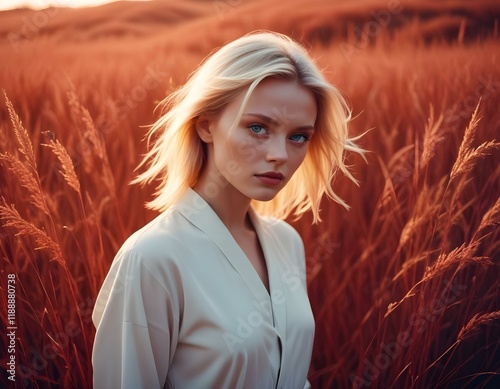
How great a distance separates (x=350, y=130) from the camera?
1941 mm

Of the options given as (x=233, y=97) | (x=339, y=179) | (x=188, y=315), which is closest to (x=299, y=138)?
(x=233, y=97)

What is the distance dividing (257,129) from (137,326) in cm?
44

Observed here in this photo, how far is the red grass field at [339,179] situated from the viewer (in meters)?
1.67

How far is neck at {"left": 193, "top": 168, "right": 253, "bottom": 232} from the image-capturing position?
51.3 inches

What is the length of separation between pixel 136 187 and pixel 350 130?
693 millimetres

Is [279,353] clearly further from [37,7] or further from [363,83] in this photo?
[37,7]

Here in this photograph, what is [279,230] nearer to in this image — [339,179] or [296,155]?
[296,155]

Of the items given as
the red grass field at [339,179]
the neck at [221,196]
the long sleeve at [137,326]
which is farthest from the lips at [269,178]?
the red grass field at [339,179]

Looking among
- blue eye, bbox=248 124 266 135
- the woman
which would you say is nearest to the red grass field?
the woman

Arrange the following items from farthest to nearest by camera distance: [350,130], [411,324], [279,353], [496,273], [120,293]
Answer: [350,130]
[496,273]
[411,324]
[279,353]
[120,293]

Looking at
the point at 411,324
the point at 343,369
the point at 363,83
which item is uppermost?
the point at 363,83

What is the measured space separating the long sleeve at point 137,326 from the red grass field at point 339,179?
43 cm

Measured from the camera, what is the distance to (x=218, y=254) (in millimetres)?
1246

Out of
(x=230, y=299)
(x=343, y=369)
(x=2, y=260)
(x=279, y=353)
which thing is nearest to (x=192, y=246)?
(x=230, y=299)
